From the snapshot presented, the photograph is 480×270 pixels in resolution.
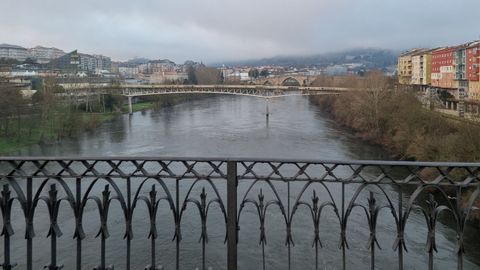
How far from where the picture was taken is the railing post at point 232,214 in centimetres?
271

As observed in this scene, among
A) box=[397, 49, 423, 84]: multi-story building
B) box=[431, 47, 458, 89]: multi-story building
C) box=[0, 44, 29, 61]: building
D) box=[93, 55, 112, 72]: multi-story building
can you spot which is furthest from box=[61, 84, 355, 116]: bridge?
box=[93, 55, 112, 72]: multi-story building

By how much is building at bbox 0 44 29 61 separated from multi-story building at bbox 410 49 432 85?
81.0m

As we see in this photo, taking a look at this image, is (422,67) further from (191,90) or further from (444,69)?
(191,90)

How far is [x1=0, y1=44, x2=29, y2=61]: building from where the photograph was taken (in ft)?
333

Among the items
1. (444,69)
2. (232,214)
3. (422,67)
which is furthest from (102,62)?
(232,214)

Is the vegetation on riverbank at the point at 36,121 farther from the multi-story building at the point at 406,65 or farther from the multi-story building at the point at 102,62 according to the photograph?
the multi-story building at the point at 102,62

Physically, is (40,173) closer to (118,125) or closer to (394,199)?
(394,199)

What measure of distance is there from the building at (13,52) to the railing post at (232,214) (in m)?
108

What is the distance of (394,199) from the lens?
46.9 feet

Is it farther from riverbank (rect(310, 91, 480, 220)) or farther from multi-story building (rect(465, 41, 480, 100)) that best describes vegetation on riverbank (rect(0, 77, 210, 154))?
multi-story building (rect(465, 41, 480, 100))

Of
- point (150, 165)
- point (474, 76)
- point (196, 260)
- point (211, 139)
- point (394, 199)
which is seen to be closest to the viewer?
point (196, 260)

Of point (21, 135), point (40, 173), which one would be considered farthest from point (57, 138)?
point (40, 173)

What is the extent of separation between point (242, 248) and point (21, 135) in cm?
2375

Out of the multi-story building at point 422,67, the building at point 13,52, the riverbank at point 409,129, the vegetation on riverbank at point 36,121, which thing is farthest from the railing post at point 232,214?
the building at point 13,52
